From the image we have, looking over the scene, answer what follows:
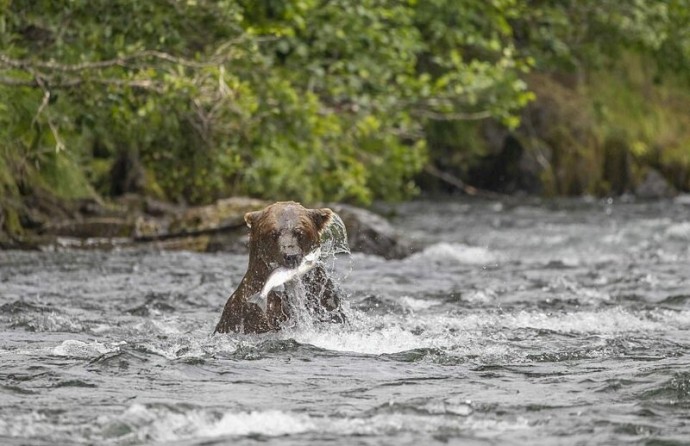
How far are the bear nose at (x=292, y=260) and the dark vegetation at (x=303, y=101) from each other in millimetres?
4790

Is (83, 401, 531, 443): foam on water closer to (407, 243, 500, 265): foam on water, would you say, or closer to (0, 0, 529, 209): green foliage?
(0, 0, 529, 209): green foliage

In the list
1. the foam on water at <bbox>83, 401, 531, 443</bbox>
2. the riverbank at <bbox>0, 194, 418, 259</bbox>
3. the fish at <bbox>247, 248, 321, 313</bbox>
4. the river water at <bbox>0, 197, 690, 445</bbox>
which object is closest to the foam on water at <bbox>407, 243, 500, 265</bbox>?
the riverbank at <bbox>0, 194, 418, 259</bbox>

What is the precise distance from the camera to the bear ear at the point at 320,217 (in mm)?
10078

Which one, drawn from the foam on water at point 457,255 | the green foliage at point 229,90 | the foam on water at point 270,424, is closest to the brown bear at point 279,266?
the foam on water at point 270,424

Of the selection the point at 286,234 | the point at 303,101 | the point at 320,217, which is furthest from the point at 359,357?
the point at 303,101

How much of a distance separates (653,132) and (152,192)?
15.3 metres

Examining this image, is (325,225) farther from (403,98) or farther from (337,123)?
(403,98)

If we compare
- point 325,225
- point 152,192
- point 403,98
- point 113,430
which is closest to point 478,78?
point 403,98

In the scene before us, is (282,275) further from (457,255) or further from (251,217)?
(457,255)

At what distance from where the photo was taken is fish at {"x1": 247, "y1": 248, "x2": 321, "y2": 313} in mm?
9773

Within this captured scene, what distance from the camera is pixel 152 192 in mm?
19828

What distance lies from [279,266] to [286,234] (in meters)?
0.23

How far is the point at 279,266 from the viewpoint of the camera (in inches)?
388

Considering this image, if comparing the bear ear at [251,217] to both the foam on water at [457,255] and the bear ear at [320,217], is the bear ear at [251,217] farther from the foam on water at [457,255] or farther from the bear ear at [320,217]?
the foam on water at [457,255]
